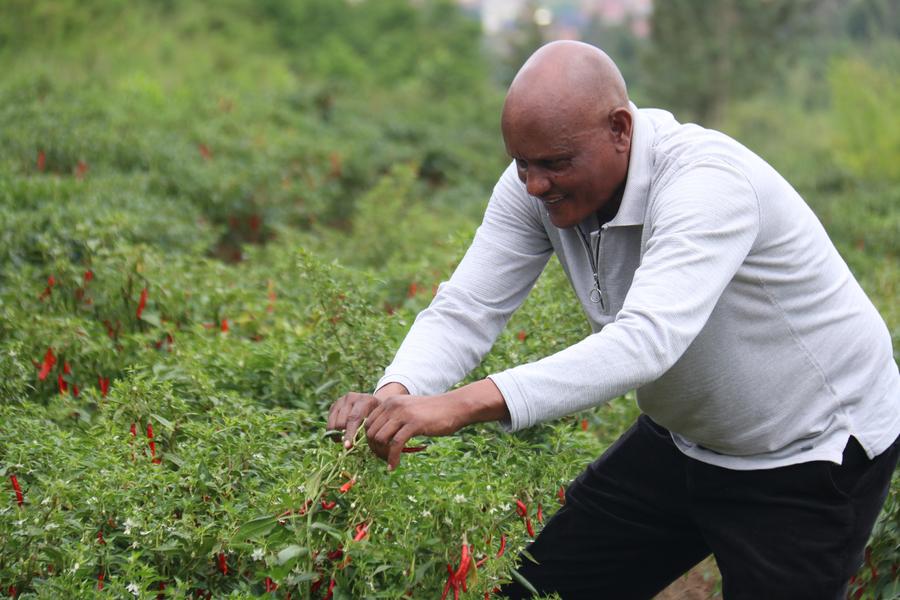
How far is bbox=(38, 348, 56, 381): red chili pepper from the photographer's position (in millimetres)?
4648

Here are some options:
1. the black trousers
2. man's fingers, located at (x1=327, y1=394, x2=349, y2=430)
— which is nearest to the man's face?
man's fingers, located at (x1=327, y1=394, x2=349, y2=430)

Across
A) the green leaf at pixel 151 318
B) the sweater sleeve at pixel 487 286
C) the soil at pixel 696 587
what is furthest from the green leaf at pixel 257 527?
the green leaf at pixel 151 318

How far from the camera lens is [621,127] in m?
2.76

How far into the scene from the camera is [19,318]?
498cm

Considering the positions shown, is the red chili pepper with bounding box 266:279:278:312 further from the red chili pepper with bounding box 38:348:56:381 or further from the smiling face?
the smiling face

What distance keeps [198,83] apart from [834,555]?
14.8 m

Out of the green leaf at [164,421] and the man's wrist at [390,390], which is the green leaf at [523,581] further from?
the green leaf at [164,421]

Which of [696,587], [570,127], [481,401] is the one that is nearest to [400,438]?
[481,401]

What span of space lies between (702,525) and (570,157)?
1.10 m

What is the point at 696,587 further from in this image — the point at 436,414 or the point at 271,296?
the point at 436,414

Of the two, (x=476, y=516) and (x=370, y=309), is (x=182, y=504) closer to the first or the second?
(x=476, y=516)

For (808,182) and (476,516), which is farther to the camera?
(808,182)

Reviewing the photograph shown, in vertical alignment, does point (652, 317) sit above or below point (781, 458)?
above

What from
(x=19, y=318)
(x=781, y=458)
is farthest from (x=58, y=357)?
(x=781, y=458)
